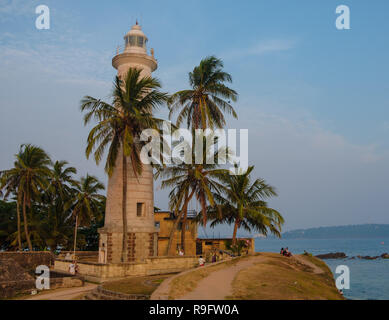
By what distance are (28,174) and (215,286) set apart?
28.1m

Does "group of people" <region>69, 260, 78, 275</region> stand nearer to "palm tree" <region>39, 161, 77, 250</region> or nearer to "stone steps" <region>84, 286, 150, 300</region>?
"stone steps" <region>84, 286, 150, 300</region>

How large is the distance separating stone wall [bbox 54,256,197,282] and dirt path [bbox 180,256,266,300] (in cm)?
425

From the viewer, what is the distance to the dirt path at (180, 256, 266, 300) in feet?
48.8

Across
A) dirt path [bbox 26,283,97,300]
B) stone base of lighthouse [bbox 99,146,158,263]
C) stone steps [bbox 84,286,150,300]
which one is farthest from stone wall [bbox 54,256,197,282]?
stone steps [bbox 84,286,150,300]

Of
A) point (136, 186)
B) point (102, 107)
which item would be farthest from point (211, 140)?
point (102, 107)

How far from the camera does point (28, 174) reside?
3875 centimetres

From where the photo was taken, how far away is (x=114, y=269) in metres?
24.1

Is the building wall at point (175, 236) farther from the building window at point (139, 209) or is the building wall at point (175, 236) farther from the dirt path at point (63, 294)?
the dirt path at point (63, 294)

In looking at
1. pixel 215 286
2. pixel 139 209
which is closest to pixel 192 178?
pixel 139 209

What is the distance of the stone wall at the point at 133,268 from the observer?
24000 millimetres

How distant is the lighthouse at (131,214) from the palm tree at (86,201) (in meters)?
14.6
